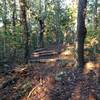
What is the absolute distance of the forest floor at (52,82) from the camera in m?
9.06

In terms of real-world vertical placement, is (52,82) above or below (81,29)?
below

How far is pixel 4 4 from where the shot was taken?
29.6 meters

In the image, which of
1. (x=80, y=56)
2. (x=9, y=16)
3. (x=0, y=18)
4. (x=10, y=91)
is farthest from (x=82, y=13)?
(x=9, y=16)

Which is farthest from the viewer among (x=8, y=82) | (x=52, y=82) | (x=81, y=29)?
(x=8, y=82)

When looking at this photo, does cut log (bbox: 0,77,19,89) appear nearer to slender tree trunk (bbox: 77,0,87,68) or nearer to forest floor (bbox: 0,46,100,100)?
forest floor (bbox: 0,46,100,100)

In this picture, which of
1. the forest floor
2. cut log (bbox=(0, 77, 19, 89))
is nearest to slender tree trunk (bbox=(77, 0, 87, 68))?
the forest floor

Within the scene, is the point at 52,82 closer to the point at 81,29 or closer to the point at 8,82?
the point at 8,82

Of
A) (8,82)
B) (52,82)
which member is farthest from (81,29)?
(8,82)

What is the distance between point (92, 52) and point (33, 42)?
2244 cm

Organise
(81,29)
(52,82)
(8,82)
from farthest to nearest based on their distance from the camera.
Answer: (8,82)
(81,29)
(52,82)

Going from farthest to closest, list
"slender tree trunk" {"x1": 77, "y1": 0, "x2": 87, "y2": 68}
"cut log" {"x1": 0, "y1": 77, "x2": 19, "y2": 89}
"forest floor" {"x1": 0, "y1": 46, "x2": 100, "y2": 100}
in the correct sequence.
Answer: "cut log" {"x1": 0, "y1": 77, "x2": 19, "y2": 89}
"slender tree trunk" {"x1": 77, "y1": 0, "x2": 87, "y2": 68}
"forest floor" {"x1": 0, "y1": 46, "x2": 100, "y2": 100}

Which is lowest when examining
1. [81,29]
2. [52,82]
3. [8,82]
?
[8,82]

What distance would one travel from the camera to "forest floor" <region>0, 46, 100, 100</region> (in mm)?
9062

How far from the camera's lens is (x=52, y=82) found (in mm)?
10070
